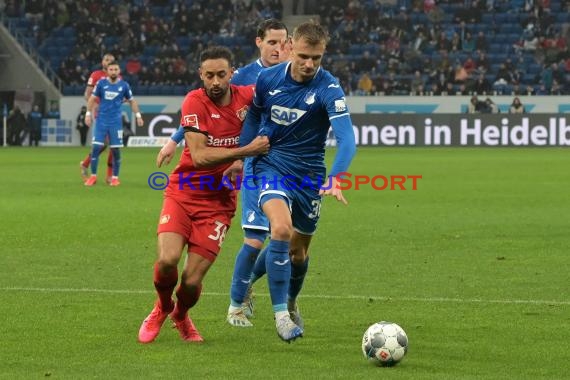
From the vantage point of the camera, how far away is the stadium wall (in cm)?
3791

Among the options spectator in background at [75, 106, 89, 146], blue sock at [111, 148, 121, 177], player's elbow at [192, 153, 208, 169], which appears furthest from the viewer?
spectator in background at [75, 106, 89, 146]

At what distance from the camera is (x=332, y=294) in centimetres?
961

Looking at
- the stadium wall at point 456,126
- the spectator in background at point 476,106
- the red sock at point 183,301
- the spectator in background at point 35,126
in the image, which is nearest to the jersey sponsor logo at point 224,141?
the red sock at point 183,301

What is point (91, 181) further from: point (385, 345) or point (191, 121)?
point (385, 345)

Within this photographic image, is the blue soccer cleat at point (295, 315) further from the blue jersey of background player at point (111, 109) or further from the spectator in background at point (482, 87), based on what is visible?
the spectator in background at point (482, 87)

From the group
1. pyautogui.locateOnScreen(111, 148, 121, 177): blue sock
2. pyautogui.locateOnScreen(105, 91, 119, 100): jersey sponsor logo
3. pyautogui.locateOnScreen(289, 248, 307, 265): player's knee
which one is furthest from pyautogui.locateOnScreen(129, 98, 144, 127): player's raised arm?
pyautogui.locateOnScreen(289, 248, 307, 265): player's knee

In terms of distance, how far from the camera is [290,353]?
23.4 ft

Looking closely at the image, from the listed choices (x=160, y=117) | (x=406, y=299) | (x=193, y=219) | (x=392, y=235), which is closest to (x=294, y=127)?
(x=193, y=219)

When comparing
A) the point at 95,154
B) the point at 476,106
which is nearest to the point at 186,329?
the point at 95,154

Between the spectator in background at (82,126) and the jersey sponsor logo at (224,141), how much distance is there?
33267mm

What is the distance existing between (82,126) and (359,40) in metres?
10.5

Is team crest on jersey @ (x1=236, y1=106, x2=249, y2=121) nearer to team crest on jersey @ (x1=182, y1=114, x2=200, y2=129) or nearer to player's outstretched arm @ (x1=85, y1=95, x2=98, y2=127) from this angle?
team crest on jersey @ (x1=182, y1=114, x2=200, y2=129)

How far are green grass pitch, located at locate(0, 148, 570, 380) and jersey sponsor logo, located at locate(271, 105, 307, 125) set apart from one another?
1.33 m

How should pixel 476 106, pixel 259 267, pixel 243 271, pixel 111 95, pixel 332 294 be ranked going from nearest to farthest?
pixel 243 271
pixel 259 267
pixel 332 294
pixel 111 95
pixel 476 106
